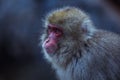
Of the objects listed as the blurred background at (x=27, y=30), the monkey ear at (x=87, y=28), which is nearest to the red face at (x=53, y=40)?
the monkey ear at (x=87, y=28)

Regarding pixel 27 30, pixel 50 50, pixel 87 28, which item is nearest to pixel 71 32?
pixel 87 28

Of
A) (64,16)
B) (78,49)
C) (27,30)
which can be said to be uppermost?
(27,30)

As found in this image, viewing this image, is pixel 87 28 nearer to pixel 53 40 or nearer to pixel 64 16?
pixel 64 16

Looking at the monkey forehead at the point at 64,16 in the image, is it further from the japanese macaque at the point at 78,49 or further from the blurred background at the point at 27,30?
the blurred background at the point at 27,30

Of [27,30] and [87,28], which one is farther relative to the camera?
[27,30]

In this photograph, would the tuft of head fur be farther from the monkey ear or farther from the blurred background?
the blurred background

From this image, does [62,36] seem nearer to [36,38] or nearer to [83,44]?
[83,44]

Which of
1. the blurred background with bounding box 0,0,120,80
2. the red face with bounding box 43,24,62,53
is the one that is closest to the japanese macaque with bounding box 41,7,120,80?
the red face with bounding box 43,24,62,53
